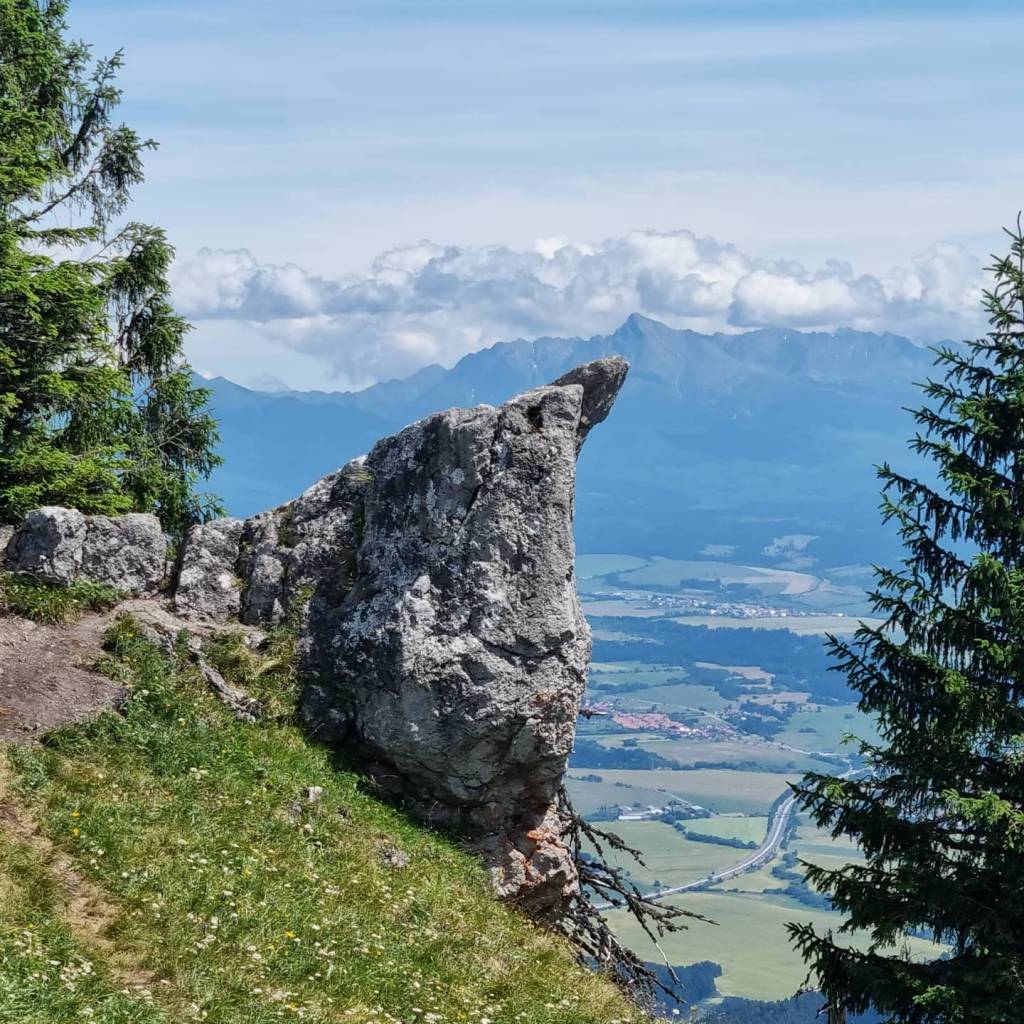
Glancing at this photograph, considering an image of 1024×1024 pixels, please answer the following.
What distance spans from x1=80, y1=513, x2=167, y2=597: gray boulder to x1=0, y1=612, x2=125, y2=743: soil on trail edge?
31.8 inches

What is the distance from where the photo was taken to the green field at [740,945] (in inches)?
6319

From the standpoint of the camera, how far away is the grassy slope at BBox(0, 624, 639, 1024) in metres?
9.98

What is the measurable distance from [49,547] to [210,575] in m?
2.21

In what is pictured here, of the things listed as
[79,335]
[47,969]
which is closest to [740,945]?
[79,335]

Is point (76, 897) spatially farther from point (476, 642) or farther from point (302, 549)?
point (302, 549)

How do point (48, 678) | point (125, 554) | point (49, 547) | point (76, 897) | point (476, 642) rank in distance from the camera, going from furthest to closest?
point (125, 554) → point (49, 547) → point (476, 642) → point (48, 678) → point (76, 897)

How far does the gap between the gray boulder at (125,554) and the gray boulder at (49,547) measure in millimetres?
202

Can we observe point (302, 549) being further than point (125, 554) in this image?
Yes

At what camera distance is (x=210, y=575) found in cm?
1714

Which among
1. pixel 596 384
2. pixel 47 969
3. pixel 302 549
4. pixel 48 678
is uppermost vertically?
pixel 596 384

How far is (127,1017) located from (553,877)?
7.86 metres

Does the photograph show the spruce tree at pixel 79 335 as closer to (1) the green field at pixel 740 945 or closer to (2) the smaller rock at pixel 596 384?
(2) the smaller rock at pixel 596 384

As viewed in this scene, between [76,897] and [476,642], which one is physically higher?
[476,642]

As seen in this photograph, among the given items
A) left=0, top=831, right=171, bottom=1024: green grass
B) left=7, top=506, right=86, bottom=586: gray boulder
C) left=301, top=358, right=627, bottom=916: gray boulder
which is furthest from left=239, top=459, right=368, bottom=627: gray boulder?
left=0, top=831, right=171, bottom=1024: green grass
